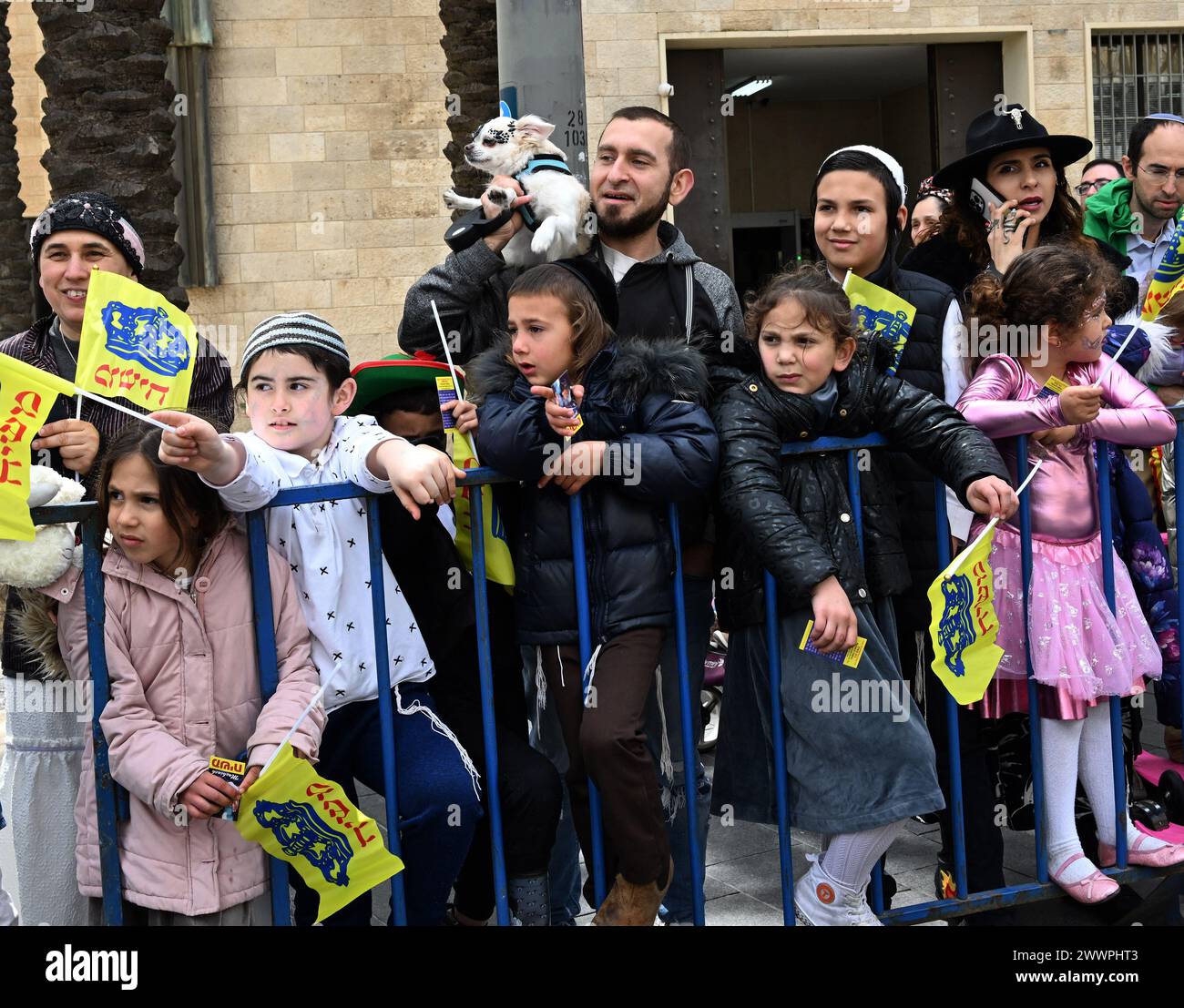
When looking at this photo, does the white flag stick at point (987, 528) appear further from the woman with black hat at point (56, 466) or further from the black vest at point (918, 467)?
the woman with black hat at point (56, 466)

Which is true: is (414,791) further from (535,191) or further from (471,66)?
(471,66)

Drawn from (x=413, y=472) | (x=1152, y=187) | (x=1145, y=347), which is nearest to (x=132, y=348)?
(x=413, y=472)

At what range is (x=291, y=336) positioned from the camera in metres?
3.37

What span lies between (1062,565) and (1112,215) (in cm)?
275

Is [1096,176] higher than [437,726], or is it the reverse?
[1096,176]

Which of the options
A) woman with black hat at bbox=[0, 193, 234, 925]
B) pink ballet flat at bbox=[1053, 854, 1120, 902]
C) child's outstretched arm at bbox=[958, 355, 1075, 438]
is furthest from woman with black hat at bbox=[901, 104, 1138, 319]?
woman with black hat at bbox=[0, 193, 234, 925]

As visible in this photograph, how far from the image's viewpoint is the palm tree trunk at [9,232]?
1052 centimetres

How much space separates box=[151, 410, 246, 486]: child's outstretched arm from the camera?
2900mm

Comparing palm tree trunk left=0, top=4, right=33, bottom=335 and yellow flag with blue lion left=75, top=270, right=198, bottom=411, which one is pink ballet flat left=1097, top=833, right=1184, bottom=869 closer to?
yellow flag with blue lion left=75, top=270, right=198, bottom=411

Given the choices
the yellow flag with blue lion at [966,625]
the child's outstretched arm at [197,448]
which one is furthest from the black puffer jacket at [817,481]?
the child's outstretched arm at [197,448]

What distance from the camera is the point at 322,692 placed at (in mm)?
3107

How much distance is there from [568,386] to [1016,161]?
6.40 feet
